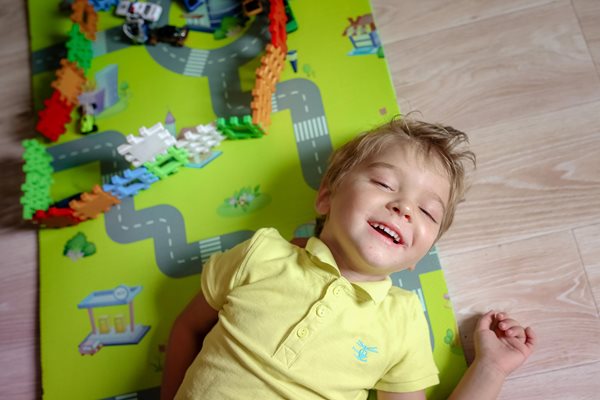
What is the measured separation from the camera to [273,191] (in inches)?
39.0

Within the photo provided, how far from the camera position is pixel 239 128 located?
3.26ft

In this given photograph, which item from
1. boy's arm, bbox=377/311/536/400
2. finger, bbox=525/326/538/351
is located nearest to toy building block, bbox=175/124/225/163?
boy's arm, bbox=377/311/536/400

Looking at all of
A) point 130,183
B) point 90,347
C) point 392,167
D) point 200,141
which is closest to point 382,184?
point 392,167

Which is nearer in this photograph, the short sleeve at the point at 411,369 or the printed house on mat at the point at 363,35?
the short sleeve at the point at 411,369

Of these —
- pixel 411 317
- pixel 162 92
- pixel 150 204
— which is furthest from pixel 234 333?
pixel 162 92

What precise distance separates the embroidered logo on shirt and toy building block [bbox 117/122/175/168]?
51 centimetres

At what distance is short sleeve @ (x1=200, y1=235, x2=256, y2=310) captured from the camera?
80cm

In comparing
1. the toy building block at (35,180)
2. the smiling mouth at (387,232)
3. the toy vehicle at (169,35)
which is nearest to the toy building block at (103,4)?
the toy vehicle at (169,35)

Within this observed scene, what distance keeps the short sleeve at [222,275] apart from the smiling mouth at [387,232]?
0.20 metres

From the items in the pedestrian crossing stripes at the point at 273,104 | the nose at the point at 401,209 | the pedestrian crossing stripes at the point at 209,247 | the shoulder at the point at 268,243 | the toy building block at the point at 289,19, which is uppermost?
the toy building block at the point at 289,19

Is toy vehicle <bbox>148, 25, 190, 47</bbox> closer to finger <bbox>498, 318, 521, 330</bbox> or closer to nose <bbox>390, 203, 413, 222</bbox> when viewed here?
nose <bbox>390, 203, 413, 222</bbox>

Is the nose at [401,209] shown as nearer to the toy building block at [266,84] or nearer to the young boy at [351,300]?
the young boy at [351,300]

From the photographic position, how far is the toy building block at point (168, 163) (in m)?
0.97

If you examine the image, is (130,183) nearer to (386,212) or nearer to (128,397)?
(128,397)
